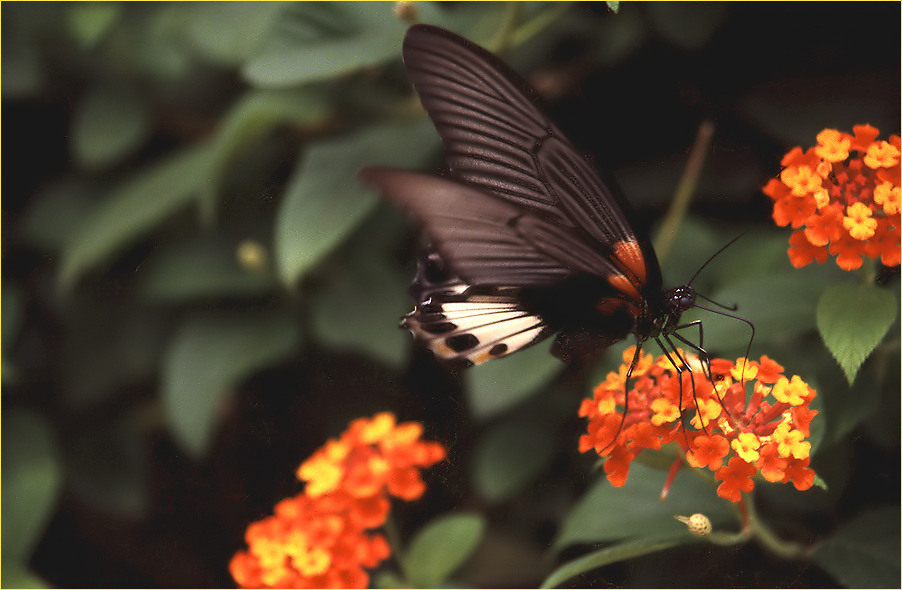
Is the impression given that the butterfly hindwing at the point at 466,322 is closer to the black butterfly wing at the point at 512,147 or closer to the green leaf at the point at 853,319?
the black butterfly wing at the point at 512,147

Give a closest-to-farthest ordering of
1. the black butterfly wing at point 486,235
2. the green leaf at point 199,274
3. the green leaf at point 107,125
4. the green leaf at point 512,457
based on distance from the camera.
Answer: the black butterfly wing at point 486,235
the green leaf at point 512,457
the green leaf at point 199,274
the green leaf at point 107,125

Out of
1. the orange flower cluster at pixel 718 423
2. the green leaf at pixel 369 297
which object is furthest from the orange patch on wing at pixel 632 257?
the green leaf at pixel 369 297

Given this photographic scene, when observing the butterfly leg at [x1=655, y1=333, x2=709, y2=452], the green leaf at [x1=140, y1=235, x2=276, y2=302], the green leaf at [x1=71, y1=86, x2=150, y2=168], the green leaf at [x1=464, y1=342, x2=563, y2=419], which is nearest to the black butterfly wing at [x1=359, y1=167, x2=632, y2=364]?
the butterfly leg at [x1=655, y1=333, x2=709, y2=452]

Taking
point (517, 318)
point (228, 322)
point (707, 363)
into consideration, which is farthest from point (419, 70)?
point (228, 322)

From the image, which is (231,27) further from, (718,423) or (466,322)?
(718,423)

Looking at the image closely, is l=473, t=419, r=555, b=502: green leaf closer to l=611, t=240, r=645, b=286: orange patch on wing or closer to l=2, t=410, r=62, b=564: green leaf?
l=611, t=240, r=645, b=286: orange patch on wing

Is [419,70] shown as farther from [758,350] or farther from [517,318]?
[758,350]

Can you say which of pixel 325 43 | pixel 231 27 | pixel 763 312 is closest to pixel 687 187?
pixel 763 312
